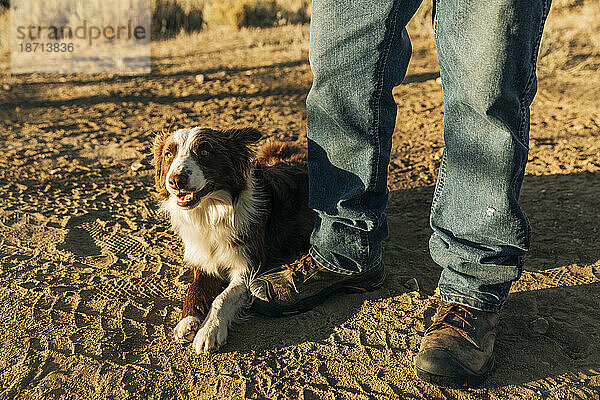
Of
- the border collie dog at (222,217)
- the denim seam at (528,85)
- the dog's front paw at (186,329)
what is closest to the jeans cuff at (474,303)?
the denim seam at (528,85)

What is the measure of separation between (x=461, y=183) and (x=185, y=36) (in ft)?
28.4

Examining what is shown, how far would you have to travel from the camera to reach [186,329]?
9.71 feet

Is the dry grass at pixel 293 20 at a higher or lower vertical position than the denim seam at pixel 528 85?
lower

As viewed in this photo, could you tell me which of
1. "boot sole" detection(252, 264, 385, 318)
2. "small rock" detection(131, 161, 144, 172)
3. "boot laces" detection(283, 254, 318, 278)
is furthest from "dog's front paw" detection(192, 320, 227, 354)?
"small rock" detection(131, 161, 144, 172)

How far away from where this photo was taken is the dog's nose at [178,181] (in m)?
3.01

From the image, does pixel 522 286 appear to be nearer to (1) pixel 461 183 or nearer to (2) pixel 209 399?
(1) pixel 461 183

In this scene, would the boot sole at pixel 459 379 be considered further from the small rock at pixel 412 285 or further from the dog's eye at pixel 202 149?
the dog's eye at pixel 202 149

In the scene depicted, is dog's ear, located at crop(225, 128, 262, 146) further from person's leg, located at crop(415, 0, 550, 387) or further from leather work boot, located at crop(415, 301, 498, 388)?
leather work boot, located at crop(415, 301, 498, 388)

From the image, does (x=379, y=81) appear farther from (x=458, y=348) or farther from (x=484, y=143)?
(x=458, y=348)

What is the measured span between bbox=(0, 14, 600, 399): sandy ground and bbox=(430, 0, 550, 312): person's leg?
43cm

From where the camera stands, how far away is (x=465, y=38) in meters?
2.42

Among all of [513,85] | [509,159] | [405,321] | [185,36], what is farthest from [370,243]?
[185,36]

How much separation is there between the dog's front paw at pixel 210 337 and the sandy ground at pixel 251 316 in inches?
1.9

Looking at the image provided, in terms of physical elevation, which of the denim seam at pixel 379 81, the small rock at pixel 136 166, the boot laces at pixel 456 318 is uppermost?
the denim seam at pixel 379 81
